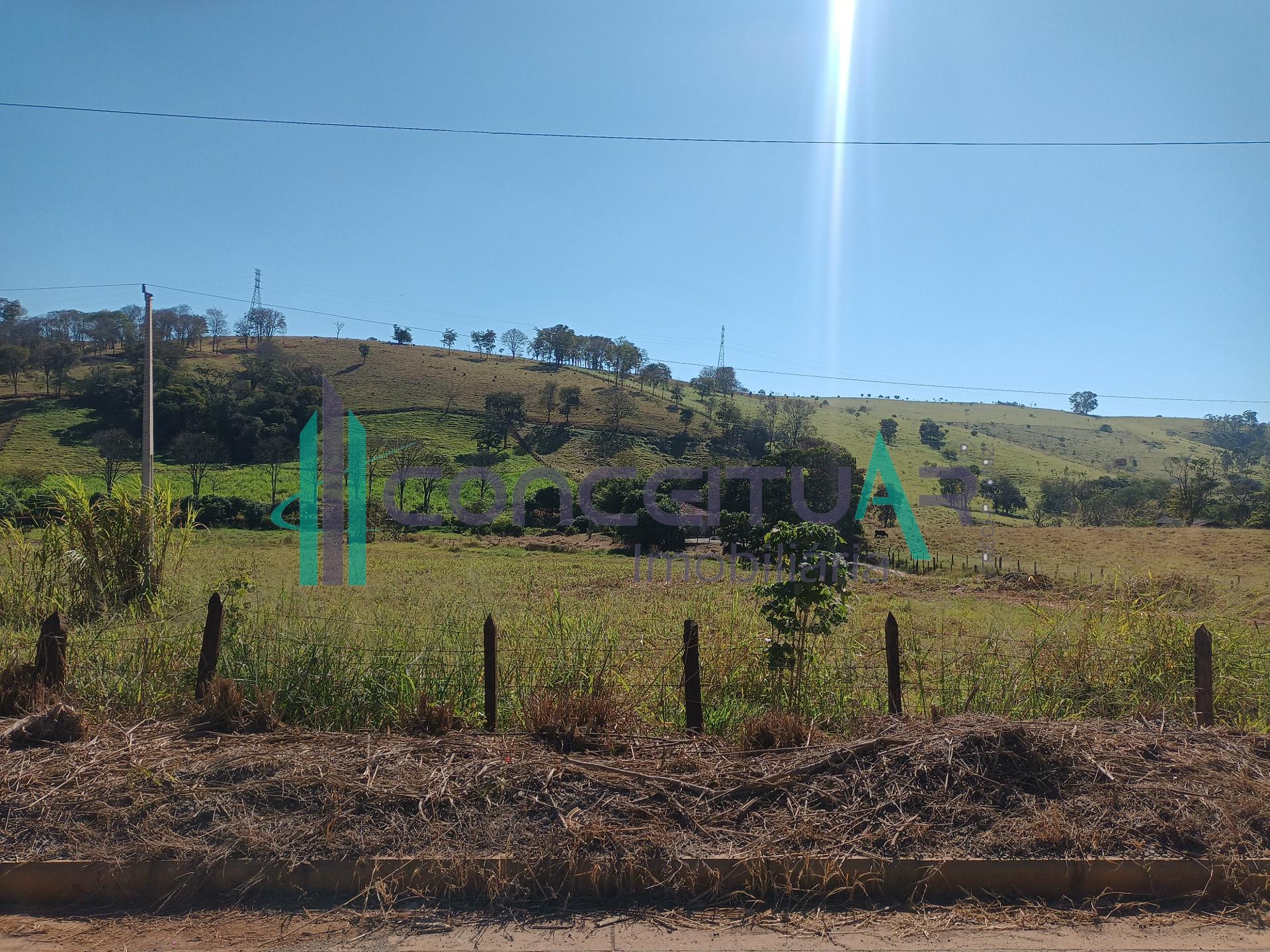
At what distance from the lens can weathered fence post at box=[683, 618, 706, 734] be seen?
5.37 metres

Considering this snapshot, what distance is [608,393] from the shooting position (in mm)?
70312

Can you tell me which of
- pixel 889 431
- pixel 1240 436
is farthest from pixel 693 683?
pixel 1240 436

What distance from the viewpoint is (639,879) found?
3.87 metres

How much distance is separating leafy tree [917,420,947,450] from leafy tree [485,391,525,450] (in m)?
37.6

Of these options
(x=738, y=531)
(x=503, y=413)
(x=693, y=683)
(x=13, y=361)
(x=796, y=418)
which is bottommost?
(x=738, y=531)

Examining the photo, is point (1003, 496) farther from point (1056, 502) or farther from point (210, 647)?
point (210, 647)

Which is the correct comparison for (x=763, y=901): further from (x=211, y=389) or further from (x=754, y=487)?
(x=211, y=389)

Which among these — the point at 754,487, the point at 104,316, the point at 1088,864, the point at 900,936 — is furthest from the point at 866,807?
the point at 104,316

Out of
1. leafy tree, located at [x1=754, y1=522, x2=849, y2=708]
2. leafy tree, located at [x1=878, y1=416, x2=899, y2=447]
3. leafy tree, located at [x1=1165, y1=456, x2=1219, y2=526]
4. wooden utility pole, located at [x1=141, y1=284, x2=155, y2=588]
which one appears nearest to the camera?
leafy tree, located at [x1=754, y1=522, x2=849, y2=708]

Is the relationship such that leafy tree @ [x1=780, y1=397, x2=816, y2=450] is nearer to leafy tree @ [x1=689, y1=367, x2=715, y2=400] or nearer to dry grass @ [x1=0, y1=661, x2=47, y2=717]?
leafy tree @ [x1=689, y1=367, x2=715, y2=400]

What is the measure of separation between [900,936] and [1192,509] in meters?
55.3

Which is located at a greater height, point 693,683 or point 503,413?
point 503,413

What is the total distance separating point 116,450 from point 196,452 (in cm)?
394

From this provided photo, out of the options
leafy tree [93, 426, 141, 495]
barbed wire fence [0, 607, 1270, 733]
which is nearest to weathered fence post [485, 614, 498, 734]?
barbed wire fence [0, 607, 1270, 733]
